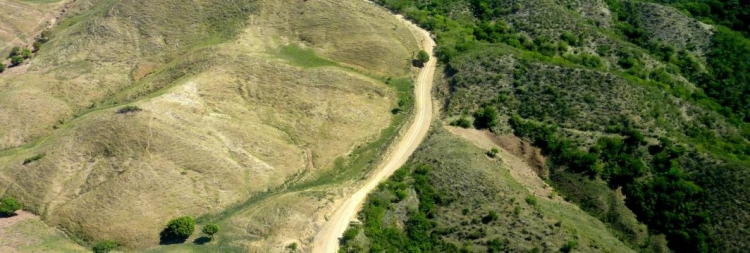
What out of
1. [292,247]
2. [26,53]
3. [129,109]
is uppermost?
[129,109]

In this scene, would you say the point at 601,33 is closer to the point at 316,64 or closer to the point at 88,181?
the point at 316,64

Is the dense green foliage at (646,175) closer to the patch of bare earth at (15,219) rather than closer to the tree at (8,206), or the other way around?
the patch of bare earth at (15,219)

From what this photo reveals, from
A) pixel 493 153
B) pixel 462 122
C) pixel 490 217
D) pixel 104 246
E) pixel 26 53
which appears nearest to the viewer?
pixel 490 217

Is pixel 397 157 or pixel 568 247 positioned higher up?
pixel 397 157

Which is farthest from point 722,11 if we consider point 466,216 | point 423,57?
point 466,216

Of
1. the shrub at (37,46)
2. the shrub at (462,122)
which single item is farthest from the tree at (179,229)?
the shrub at (37,46)

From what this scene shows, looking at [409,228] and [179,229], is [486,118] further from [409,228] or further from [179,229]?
[179,229]
